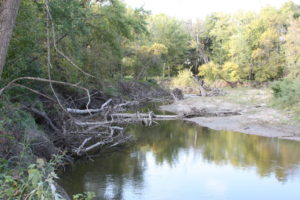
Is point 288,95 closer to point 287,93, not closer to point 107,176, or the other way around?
point 287,93

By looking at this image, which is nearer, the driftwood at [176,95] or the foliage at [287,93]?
the foliage at [287,93]

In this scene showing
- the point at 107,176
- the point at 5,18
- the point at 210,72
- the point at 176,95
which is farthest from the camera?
the point at 210,72

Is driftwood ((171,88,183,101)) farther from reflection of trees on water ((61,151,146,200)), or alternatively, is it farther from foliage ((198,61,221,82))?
reflection of trees on water ((61,151,146,200))

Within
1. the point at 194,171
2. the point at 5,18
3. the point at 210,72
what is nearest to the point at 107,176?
the point at 194,171

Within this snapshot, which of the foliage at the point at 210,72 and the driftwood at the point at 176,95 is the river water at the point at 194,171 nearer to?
the driftwood at the point at 176,95

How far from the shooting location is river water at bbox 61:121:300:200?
8.25 metres

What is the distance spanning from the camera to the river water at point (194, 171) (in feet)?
27.1

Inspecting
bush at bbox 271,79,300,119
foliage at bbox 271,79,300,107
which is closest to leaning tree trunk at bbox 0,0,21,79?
bush at bbox 271,79,300,119

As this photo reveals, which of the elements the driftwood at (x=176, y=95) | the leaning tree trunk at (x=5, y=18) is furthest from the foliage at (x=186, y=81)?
the leaning tree trunk at (x=5, y=18)

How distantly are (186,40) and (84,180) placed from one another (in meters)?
44.9

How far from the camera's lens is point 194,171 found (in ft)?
33.1

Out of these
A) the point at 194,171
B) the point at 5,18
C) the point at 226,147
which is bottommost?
the point at 194,171

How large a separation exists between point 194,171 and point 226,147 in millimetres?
3255

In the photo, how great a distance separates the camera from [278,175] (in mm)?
9484
